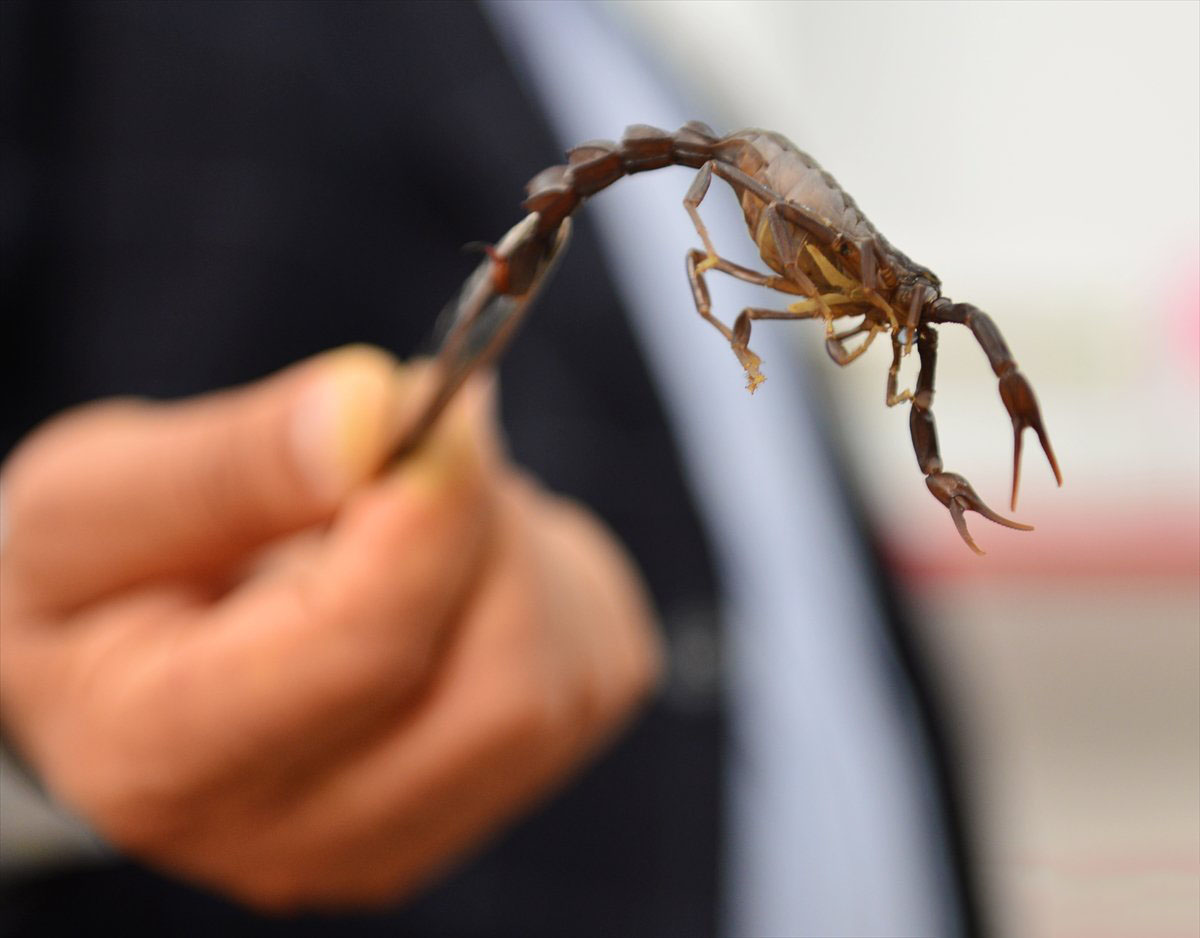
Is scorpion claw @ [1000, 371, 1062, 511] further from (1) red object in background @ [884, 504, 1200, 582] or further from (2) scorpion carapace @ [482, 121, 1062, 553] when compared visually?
(1) red object in background @ [884, 504, 1200, 582]

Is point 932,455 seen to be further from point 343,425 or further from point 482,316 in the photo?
point 343,425

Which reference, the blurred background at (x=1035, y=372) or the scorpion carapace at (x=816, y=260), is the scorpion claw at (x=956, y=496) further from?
the blurred background at (x=1035, y=372)

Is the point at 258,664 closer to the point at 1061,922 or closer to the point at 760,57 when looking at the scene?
the point at 1061,922

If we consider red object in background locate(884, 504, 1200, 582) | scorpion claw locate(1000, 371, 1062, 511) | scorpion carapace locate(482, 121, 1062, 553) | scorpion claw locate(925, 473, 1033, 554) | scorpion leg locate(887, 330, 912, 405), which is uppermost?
scorpion carapace locate(482, 121, 1062, 553)

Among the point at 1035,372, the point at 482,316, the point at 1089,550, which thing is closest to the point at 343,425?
the point at 482,316

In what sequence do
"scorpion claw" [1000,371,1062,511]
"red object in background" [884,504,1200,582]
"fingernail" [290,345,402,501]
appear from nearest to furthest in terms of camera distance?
"scorpion claw" [1000,371,1062,511] → "fingernail" [290,345,402,501] → "red object in background" [884,504,1200,582]

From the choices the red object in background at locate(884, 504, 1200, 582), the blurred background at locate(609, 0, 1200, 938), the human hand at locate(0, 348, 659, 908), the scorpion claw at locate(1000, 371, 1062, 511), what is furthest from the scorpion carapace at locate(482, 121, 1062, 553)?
the red object in background at locate(884, 504, 1200, 582)

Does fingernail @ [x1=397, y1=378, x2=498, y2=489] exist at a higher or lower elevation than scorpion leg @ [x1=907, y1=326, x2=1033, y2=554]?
higher

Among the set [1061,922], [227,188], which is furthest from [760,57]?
[1061,922]
